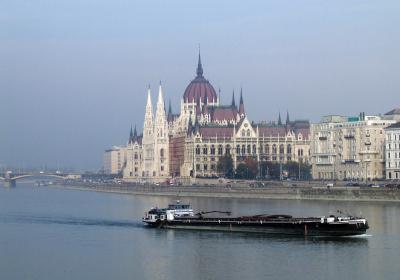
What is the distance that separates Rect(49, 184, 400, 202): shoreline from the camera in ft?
→ 341

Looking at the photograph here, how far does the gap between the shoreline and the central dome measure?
1202 inches

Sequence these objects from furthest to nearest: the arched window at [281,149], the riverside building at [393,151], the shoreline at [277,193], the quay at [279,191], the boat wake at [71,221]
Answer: the arched window at [281,149] → the riverside building at [393,151] → the quay at [279,191] → the shoreline at [277,193] → the boat wake at [71,221]

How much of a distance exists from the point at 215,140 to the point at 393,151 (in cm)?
4933

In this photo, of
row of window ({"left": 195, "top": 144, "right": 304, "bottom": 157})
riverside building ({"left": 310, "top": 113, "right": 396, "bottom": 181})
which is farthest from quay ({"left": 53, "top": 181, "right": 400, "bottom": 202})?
row of window ({"left": 195, "top": 144, "right": 304, "bottom": 157})

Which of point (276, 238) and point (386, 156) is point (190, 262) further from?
point (386, 156)

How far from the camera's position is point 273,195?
121875 millimetres

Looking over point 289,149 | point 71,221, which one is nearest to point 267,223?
point 71,221

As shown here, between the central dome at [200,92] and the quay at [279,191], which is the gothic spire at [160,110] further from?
the quay at [279,191]

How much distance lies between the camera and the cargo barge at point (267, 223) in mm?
63562

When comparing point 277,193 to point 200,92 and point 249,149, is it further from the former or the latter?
point 200,92

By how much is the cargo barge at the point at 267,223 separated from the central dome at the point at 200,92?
119221mm

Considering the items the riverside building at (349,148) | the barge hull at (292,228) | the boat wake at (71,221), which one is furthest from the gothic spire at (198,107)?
the barge hull at (292,228)

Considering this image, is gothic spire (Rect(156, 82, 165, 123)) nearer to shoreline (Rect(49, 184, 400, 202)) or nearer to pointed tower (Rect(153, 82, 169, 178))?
pointed tower (Rect(153, 82, 169, 178))

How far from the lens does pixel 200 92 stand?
19638cm
